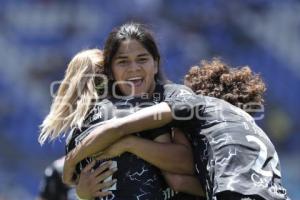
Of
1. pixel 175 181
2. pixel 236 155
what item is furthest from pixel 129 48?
pixel 236 155

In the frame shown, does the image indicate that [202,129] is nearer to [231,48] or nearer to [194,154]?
[194,154]

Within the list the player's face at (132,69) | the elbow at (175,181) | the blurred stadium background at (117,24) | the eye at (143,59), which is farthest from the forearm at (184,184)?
the blurred stadium background at (117,24)

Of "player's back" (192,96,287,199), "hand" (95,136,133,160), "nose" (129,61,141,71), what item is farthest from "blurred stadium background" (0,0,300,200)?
"player's back" (192,96,287,199)

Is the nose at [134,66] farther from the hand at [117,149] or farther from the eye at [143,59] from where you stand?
the hand at [117,149]

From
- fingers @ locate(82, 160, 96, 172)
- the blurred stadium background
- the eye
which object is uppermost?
the eye

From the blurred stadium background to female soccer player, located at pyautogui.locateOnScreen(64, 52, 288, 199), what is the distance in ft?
17.9

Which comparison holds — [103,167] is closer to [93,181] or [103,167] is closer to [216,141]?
[93,181]

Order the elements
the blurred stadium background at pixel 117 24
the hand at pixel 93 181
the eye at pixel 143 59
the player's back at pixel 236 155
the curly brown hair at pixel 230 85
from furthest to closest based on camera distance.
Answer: the blurred stadium background at pixel 117 24, the eye at pixel 143 59, the curly brown hair at pixel 230 85, the hand at pixel 93 181, the player's back at pixel 236 155

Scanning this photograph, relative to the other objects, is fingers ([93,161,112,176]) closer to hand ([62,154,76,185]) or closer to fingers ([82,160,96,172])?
fingers ([82,160,96,172])

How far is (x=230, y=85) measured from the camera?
3.37 metres

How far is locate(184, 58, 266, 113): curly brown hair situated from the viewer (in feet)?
11.0

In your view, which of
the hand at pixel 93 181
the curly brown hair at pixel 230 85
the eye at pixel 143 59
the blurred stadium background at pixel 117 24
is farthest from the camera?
the blurred stadium background at pixel 117 24

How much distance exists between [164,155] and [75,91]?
1.96ft

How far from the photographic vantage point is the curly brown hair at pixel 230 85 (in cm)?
335
